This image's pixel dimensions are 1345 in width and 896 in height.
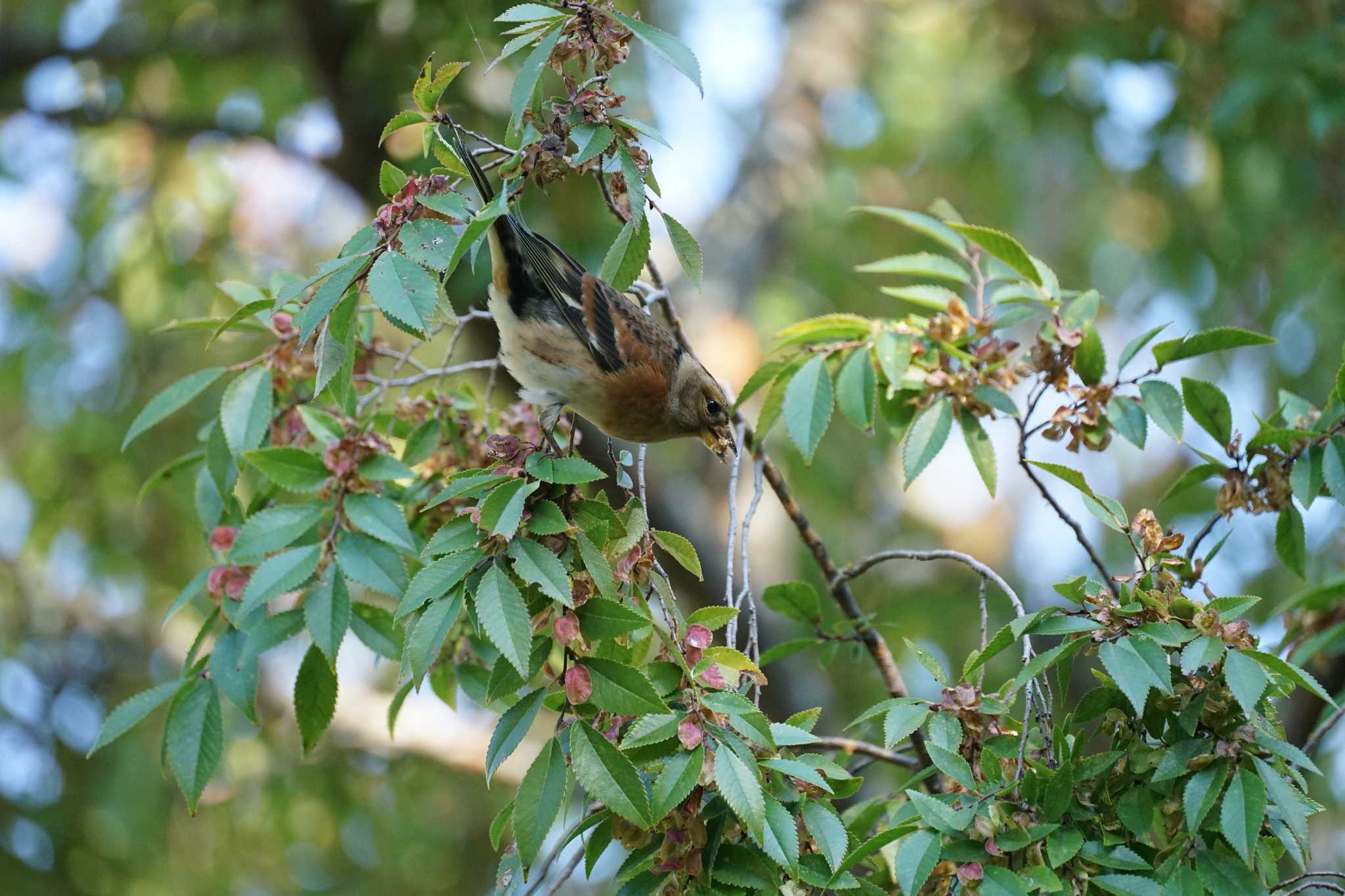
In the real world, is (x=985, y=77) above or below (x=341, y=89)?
above

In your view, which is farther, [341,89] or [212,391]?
[212,391]

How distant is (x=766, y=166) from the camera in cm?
792

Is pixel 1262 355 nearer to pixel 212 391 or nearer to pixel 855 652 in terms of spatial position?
pixel 855 652

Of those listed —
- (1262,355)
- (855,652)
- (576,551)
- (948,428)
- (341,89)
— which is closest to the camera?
(576,551)

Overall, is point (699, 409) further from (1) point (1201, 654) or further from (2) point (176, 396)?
(1) point (1201, 654)

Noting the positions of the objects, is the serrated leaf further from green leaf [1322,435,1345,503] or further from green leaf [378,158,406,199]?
green leaf [1322,435,1345,503]

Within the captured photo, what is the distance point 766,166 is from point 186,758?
6.40m

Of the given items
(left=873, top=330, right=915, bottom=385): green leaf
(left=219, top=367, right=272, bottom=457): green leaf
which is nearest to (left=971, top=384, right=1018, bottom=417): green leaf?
(left=873, top=330, right=915, bottom=385): green leaf

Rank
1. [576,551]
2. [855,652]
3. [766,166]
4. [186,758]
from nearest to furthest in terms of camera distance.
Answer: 1. [576,551]
2. [186,758]
3. [855,652]
4. [766,166]

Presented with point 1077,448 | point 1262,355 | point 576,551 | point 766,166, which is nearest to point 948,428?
point 1077,448

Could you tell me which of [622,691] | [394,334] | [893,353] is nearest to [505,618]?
[622,691]

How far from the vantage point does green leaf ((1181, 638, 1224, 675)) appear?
1.72 metres

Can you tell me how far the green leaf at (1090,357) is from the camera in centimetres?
245

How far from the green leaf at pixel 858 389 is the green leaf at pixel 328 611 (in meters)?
1.04
